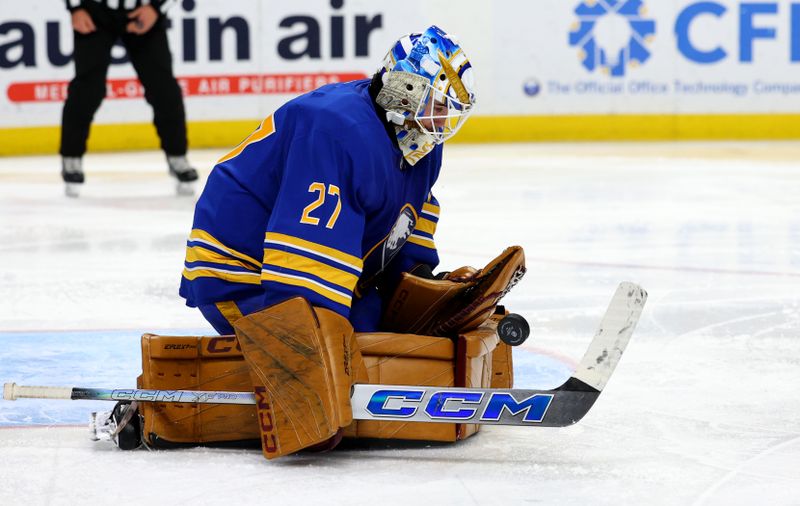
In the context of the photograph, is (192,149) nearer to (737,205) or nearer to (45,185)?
(45,185)

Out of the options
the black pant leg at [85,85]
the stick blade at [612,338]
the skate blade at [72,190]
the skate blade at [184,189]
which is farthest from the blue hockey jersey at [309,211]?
the black pant leg at [85,85]

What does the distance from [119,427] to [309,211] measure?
48cm

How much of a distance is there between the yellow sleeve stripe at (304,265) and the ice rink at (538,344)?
293 millimetres

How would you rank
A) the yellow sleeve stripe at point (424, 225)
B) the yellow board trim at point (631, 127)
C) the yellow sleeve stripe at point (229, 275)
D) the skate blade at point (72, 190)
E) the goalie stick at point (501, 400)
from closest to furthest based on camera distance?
the goalie stick at point (501, 400) < the yellow sleeve stripe at point (229, 275) < the yellow sleeve stripe at point (424, 225) < the skate blade at point (72, 190) < the yellow board trim at point (631, 127)

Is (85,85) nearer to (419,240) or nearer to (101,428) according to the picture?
(419,240)

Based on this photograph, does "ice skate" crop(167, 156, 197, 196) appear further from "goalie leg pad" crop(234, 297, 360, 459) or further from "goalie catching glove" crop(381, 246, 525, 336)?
"goalie leg pad" crop(234, 297, 360, 459)

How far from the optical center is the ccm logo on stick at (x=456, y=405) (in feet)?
7.29

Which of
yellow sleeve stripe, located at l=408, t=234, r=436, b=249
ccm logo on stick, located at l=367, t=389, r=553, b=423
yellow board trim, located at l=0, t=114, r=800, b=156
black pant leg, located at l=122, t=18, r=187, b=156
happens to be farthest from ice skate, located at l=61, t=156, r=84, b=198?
ccm logo on stick, located at l=367, t=389, r=553, b=423

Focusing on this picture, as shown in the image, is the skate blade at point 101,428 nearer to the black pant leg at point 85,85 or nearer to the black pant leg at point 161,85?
the black pant leg at point 161,85

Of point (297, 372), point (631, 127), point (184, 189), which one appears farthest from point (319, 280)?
point (631, 127)

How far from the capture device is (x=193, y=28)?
29.6 feet

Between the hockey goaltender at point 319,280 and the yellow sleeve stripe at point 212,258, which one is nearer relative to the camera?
the hockey goaltender at point 319,280

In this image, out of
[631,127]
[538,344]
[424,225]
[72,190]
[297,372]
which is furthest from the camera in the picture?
[631,127]

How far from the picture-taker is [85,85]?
23.5ft
